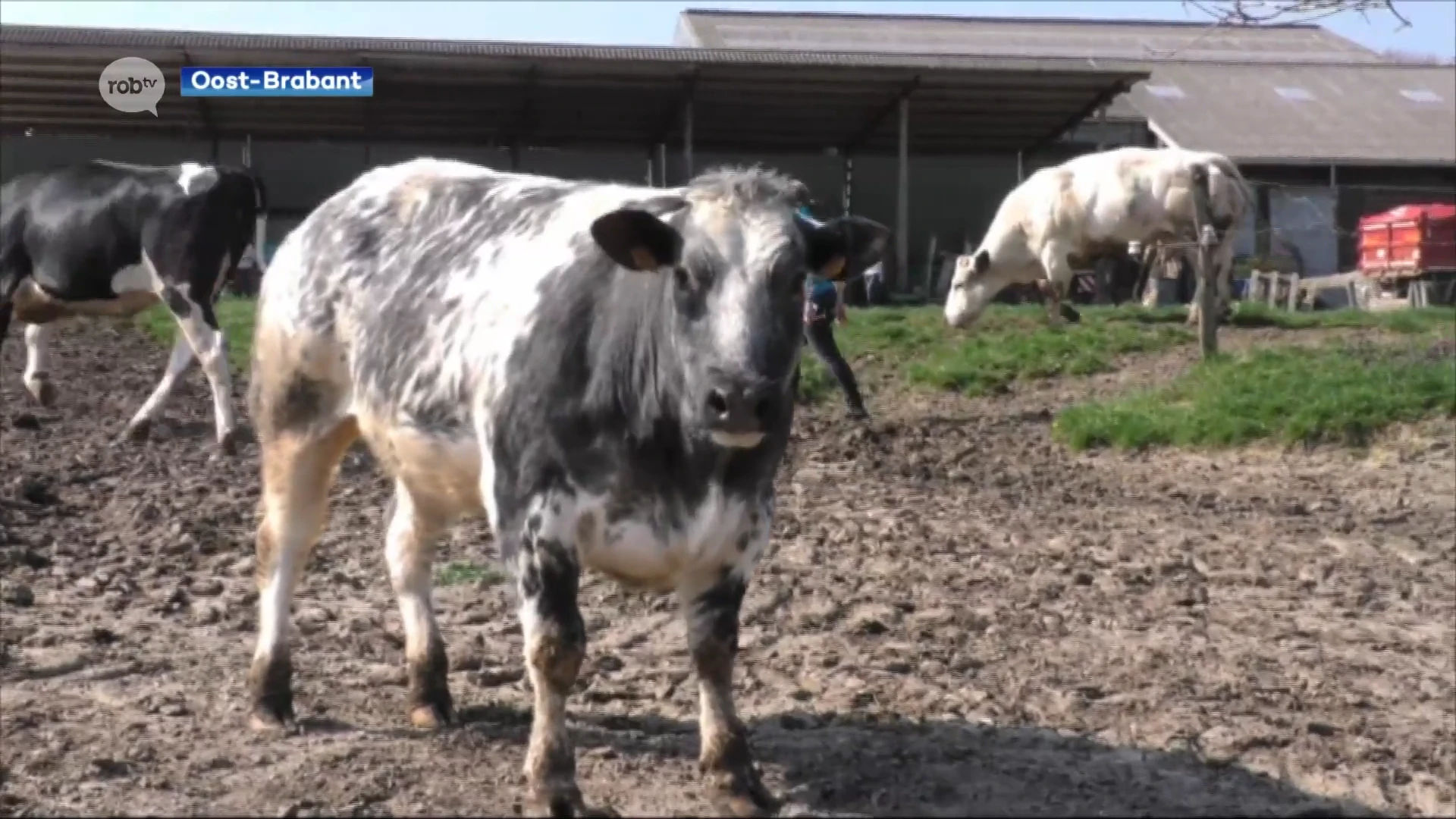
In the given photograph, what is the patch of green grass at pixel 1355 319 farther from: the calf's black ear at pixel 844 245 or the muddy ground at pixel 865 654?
the calf's black ear at pixel 844 245

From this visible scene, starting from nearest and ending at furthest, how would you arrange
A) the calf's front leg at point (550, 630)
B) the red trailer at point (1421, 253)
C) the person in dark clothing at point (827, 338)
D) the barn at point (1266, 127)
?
the calf's front leg at point (550, 630), the person in dark clothing at point (827, 338), the red trailer at point (1421, 253), the barn at point (1266, 127)

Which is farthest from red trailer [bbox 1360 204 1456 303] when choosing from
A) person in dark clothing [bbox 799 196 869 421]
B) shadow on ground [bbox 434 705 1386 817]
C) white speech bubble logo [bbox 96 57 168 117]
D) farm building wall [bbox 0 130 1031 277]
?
shadow on ground [bbox 434 705 1386 817]

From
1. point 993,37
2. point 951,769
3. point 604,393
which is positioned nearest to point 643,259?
point 604,393

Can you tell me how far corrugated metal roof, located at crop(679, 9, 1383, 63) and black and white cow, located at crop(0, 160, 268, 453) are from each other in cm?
3022

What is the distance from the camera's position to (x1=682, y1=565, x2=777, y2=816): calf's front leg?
4852mm

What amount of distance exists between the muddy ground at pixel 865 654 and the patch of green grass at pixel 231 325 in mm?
4910

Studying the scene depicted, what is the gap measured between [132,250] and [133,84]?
1435 centimetres

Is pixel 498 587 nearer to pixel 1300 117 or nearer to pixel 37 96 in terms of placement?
pixel 37 96

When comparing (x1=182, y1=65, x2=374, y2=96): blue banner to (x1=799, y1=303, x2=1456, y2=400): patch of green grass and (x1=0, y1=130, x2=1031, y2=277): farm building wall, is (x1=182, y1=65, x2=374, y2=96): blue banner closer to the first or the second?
(x1=0, y1=130, x2=1031, y2=277): farm building wall

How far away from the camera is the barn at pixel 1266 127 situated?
113 ft

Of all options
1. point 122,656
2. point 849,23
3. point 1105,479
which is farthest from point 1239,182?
point 849,23

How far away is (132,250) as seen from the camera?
1232 cm

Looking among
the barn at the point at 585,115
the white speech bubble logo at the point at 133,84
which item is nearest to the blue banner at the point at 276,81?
the barn at the point at 585,115

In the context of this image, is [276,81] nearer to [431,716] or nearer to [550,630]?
[431,716]
